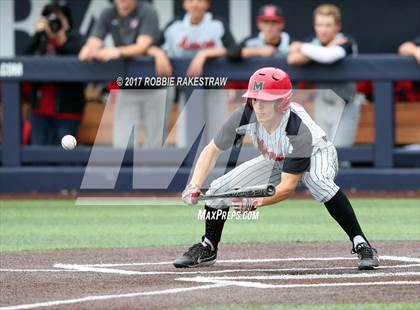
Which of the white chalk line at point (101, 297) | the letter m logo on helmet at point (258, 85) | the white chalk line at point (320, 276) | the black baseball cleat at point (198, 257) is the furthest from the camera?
the black baseball cleat at point (198, 257)

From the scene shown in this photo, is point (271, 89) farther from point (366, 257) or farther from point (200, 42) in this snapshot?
point (200, 42)

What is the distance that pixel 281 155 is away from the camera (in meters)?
7.36

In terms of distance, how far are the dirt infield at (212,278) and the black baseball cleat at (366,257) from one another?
0.06m

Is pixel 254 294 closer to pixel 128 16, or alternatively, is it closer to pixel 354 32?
pixel 128 16

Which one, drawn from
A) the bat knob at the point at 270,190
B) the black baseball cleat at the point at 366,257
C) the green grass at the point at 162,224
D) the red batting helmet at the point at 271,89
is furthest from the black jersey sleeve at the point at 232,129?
the green grass at the point at 162,224

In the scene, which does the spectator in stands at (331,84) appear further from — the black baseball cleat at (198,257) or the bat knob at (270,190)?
the bat knob at (270,190)

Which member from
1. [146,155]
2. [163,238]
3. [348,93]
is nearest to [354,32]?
[348,93]

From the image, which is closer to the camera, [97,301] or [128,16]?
[97,301]

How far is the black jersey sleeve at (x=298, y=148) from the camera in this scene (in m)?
7.13

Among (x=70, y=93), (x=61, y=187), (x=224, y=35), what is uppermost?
(x=224, y=35)

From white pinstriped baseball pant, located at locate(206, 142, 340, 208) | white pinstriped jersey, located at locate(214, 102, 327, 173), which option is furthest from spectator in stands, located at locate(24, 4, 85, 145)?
white pinstriped jersey, located at locate(214, 102, 327, 173)

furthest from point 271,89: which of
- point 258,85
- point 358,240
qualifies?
point 358,240

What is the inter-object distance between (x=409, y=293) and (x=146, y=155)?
724cm

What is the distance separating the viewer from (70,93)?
13164 millimetres
